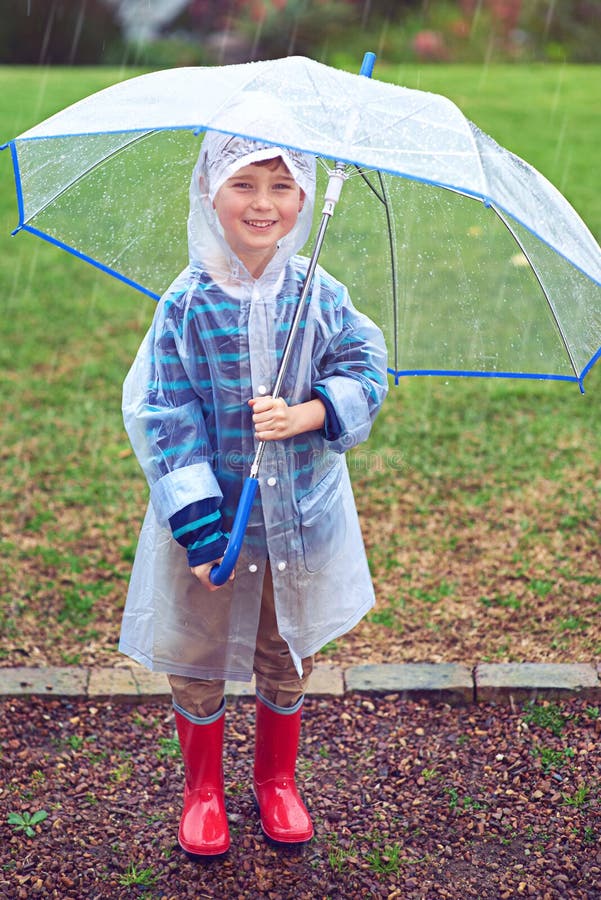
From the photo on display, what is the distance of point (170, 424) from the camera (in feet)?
7.82

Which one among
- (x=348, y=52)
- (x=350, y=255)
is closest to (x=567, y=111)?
(x=348, y=52)

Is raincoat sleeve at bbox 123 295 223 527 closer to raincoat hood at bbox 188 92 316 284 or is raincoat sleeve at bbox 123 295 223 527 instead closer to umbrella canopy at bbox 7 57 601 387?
raincoat hood at bbox 188 92 316 284

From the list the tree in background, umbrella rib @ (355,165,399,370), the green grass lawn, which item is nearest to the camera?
umbrella rib @ (355,165,399,370)

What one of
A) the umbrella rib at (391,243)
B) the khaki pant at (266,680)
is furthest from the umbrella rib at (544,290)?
the khaki pant at (266,680)

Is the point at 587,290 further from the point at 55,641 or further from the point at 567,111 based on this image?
the point at 567,111

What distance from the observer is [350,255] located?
288 cm

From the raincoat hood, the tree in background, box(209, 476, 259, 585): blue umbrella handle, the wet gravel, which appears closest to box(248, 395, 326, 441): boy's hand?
box(209, 476, 259, 585): blue umbrella handle

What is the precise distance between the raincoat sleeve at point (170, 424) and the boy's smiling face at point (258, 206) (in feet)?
0.71

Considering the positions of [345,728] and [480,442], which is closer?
[345,728]

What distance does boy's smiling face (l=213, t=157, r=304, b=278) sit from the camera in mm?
2297

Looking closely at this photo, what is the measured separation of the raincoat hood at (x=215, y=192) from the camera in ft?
7.38

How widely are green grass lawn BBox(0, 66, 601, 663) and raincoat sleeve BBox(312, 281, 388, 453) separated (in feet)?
4.69

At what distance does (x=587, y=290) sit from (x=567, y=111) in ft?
29.1

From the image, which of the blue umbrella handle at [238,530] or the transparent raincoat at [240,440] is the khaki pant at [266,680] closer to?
the transparent raincoat at [240,440]
